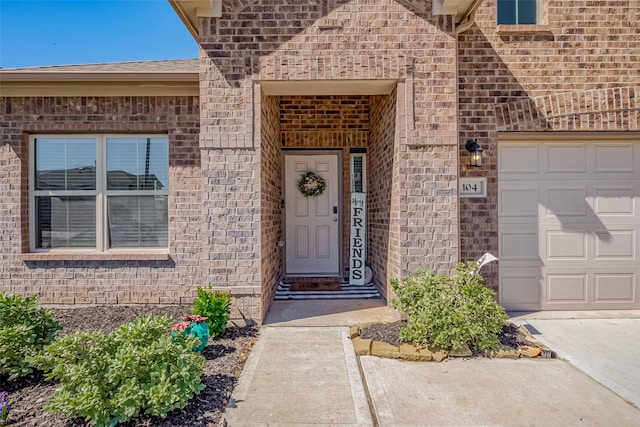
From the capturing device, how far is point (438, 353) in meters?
3.32

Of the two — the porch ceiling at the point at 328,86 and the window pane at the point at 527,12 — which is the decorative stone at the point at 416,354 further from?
Answer: the window pane at the point at 527,12

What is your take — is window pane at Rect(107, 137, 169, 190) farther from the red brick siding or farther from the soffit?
the red brick siding

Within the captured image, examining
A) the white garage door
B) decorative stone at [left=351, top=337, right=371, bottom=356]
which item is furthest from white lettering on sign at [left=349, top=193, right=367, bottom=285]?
decorative stone at [left=351, top=337, right=371, bottom=356]

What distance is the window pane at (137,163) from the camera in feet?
15.9

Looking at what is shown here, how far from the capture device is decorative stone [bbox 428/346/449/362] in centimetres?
328

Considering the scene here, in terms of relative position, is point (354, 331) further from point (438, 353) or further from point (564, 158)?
point (564, 158)

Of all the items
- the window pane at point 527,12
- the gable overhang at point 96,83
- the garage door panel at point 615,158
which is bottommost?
the garage door panel at point 615,158

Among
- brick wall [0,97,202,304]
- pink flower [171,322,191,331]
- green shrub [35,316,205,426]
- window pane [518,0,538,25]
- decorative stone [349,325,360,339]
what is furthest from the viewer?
brick wall [0,97,202,304]

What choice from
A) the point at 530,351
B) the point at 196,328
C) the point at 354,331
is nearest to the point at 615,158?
the point at 530,351

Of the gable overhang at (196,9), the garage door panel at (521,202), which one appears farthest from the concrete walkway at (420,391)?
the gable overhang at (196,9)

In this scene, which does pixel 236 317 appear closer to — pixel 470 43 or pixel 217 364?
pixel 217 364

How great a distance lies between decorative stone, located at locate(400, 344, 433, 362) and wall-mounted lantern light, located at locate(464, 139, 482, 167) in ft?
7.81

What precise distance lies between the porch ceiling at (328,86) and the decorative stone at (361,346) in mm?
2913

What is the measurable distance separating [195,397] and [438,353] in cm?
221
